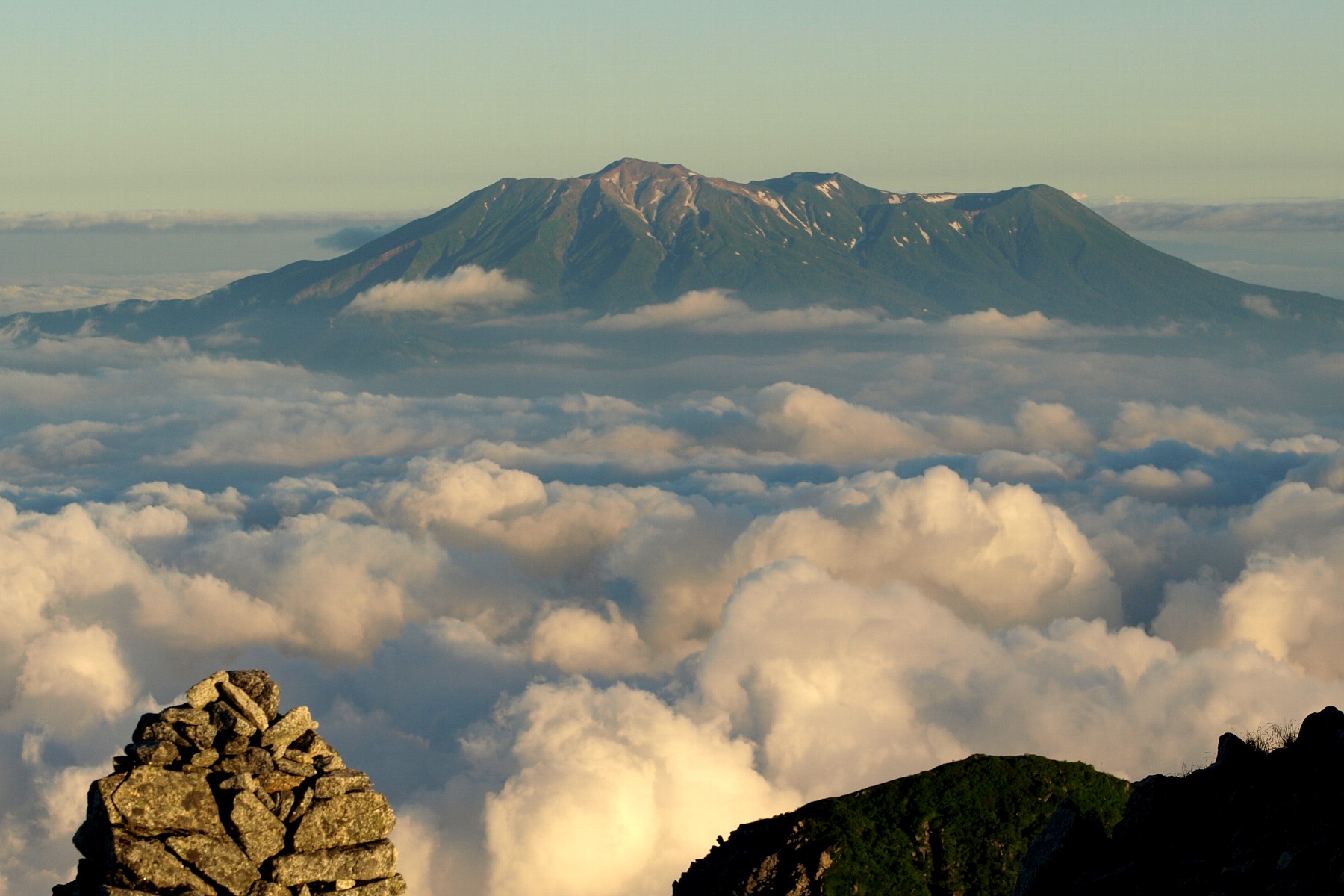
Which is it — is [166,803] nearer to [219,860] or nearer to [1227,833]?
[219,860]

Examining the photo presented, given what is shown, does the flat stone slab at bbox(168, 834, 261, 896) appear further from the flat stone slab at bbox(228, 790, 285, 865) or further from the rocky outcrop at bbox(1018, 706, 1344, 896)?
the rocky outcrop at bbox(1018, 706, 1344, 896)

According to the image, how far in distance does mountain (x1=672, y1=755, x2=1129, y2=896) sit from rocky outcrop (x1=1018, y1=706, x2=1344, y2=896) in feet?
91.1

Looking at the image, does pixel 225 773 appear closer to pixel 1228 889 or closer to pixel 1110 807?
pixel 1228 889

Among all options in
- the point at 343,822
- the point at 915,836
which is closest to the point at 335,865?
the point at 343,822

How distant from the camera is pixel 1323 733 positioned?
2961cm

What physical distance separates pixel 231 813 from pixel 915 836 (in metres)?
48.4

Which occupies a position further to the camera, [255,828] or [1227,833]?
[255,828]

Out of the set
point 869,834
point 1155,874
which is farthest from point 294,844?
point 869,834

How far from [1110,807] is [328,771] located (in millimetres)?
51332

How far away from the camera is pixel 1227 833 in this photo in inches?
1174

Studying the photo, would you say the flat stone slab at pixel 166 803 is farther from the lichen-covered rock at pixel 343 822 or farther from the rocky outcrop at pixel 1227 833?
the rocky outcrop at pixel 1227 833

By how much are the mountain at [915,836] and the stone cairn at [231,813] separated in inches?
1205

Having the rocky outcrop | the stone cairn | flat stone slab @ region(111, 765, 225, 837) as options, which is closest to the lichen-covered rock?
the stone cairn

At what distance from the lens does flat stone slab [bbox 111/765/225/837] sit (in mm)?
30438
